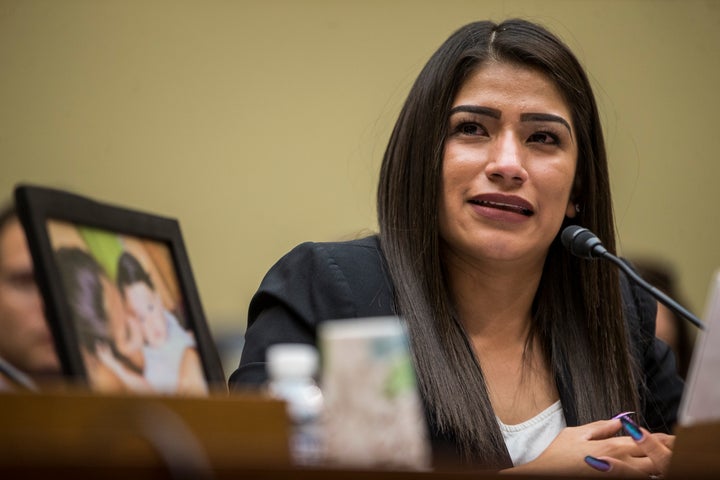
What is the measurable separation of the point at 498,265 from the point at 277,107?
2.59 metres

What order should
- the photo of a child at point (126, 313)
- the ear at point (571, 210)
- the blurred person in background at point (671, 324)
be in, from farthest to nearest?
the blurred person in background at point (671, 324) < the ear at point (571, 210) < the photo of a child at point (126, 313)

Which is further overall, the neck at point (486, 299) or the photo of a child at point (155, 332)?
the neck at point (486, 299)

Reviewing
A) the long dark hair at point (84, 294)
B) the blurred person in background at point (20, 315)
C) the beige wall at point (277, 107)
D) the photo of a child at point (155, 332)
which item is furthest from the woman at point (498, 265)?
the beige wall at point (277, 107)

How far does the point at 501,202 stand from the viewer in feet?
6.57

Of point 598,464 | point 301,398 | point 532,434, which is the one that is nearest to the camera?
point 301,398

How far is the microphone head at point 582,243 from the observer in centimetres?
178

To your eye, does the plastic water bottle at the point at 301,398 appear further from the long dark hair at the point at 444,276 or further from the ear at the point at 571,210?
the ear at the point at 571,210

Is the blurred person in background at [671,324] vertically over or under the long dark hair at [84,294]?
under

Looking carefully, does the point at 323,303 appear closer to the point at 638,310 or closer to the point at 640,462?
the point at 640,462

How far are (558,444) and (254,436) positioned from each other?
0.84 metres

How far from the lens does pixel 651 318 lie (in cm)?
227

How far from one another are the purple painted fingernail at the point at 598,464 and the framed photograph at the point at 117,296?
1.86 ft

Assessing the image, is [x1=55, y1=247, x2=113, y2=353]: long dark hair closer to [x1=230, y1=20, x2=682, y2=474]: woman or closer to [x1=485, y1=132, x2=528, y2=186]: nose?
[x1=230, y1=20, x2=682, y2=474]: woman

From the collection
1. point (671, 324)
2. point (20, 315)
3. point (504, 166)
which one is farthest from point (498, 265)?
point (671, 324)
